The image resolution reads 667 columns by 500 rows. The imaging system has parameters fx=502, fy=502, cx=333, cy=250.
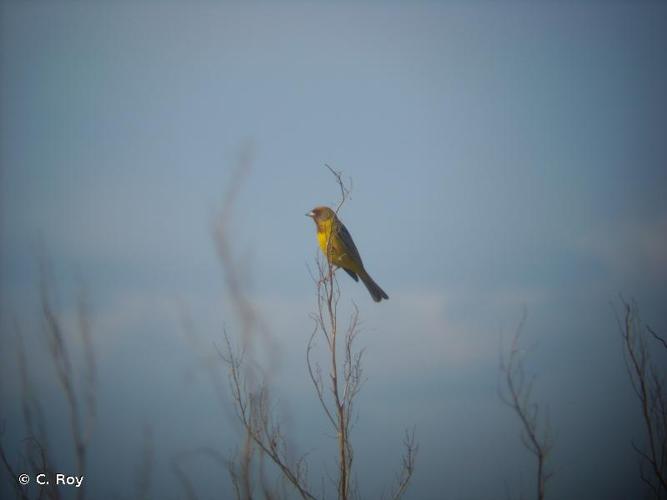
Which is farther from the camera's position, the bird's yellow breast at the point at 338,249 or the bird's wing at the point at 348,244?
the bird's wing at the point at 348,244

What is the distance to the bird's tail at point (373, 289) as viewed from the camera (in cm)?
848

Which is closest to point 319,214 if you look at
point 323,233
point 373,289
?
point 323,233

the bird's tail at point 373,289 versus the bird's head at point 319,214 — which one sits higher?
the bird's head at point 319,214

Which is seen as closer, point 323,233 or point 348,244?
point 323,233

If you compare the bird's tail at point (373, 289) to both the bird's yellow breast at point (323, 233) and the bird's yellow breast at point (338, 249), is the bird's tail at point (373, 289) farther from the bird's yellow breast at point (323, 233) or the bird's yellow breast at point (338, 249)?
the bird's yellow breast at point (323, 233)

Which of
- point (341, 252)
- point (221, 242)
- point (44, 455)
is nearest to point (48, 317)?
point (44, 455)

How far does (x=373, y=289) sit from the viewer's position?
28.1 feet

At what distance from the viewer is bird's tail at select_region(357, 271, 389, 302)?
848 cm

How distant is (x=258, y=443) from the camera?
178 inches

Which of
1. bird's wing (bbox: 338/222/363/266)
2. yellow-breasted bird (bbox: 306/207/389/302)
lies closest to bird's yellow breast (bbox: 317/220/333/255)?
yellow-breasted bird (bbox: 306/207/389/302)

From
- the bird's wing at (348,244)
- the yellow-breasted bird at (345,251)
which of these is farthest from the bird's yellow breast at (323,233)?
the bird's wing at (348,244)

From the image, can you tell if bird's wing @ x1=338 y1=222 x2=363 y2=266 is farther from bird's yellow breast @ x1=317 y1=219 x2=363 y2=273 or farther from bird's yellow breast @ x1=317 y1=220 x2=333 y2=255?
bird's yellow breast @ x1=317 y1=220 x2=333 y2=255

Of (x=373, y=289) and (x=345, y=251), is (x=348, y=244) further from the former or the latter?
(x=373, y=289)

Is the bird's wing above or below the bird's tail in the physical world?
above
